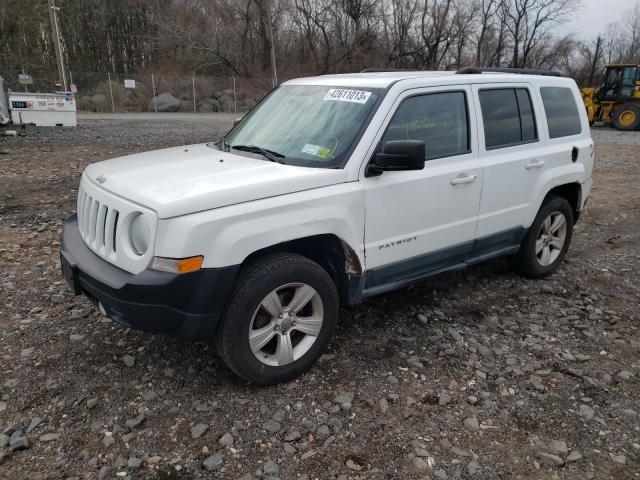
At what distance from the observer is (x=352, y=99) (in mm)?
3744

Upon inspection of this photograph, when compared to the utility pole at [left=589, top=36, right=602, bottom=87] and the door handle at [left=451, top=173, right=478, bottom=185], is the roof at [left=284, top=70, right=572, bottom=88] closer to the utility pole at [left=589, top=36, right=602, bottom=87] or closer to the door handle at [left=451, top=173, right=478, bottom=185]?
the door handle at [left=451, top=173, right=478, bottom=185]

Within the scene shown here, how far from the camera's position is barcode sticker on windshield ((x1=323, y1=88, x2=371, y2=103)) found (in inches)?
146

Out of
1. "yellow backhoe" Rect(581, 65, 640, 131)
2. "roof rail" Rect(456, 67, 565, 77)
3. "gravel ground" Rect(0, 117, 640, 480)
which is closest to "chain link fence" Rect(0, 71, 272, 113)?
"yellow backhoe" Rect(581, 65, 640, 131)

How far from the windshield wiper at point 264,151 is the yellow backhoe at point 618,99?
21.4m

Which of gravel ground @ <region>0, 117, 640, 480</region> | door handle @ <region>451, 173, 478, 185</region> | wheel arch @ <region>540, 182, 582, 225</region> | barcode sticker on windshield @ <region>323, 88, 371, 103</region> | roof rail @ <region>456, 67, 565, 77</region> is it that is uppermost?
roof rail @ <region>456, 67, 565, 77</region>

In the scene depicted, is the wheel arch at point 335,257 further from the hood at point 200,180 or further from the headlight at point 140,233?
the headlight at point 140,233

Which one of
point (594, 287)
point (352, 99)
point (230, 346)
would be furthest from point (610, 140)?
point (230, 346)

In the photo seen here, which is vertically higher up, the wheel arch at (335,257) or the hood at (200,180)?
the hood at (200,180)

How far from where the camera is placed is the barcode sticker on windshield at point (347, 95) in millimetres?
3699

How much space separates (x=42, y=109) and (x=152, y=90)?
17.5m

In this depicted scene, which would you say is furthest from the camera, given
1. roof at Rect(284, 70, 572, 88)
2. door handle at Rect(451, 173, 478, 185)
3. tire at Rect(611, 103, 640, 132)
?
tire at Rect(611, 103, 640, 132)

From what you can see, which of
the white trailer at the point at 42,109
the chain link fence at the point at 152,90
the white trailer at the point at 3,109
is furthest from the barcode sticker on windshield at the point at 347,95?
the chain link fence at the point at 152,90

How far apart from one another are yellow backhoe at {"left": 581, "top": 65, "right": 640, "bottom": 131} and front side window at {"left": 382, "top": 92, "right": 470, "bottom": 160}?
67.1 feet

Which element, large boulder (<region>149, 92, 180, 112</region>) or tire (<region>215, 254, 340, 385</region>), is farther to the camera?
large boulder (<region>149, 92, 180, 112</region>)
